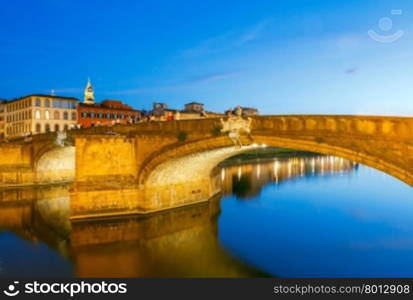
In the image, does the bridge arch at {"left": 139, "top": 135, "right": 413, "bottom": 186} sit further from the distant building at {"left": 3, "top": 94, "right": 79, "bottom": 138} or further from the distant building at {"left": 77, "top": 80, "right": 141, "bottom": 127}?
the distant building at {"left": 77, "top": 80, "right": 141, "bottom": 127}

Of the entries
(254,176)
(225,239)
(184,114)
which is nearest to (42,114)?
(184,114)

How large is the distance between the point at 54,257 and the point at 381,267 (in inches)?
496

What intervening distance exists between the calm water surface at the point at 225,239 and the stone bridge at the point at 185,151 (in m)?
1.14

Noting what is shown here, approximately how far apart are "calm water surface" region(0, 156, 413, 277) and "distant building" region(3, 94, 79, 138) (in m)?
26.4

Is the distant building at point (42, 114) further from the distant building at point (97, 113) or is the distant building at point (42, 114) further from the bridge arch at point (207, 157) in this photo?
the bridge arch at point (207, 157)

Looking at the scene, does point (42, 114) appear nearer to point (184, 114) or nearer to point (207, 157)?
point (184, 114)

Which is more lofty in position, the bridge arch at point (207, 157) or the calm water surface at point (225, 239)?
the bridge arch at point (207, 157)

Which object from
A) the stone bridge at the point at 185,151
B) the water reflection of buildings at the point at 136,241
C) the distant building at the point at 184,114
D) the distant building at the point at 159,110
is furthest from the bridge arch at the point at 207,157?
the distant building at the point at 159,110

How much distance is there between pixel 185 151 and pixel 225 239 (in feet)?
15.0

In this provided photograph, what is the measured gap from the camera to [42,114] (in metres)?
49.5

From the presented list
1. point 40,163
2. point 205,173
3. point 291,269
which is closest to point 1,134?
point 40,163

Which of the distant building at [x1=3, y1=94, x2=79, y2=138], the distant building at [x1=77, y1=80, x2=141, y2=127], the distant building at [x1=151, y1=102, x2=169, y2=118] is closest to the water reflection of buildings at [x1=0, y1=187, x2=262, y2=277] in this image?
the distant building at [x1=3, y1=94, x2=79, y2=138]

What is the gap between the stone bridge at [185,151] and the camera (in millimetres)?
A: 10367

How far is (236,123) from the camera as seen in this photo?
14.0 m
